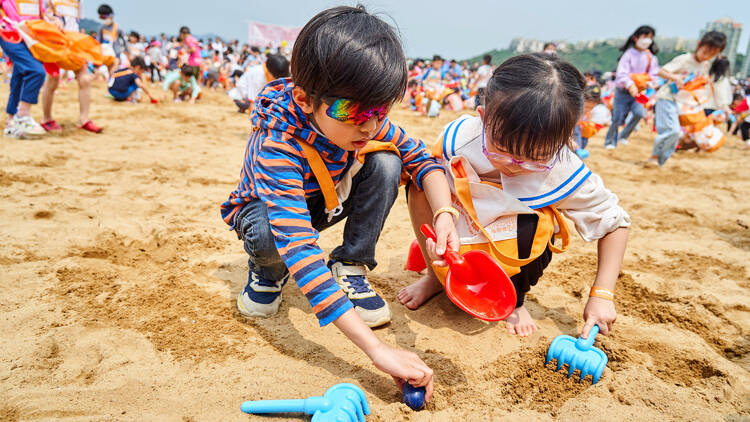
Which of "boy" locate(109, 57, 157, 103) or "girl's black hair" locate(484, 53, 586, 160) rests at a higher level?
"girl's black hair" locate(484, 53, 586, 160)

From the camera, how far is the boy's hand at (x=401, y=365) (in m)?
1.10

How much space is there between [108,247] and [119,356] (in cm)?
85

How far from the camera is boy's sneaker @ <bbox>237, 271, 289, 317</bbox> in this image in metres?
1.59

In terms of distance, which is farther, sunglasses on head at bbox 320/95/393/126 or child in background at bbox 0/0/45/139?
child in background at bbox 0/0/45/139

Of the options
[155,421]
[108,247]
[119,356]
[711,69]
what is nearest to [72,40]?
[108,247]

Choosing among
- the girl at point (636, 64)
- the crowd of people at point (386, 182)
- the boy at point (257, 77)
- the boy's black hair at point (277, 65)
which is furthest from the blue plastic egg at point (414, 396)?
the girl at point (636, 64)

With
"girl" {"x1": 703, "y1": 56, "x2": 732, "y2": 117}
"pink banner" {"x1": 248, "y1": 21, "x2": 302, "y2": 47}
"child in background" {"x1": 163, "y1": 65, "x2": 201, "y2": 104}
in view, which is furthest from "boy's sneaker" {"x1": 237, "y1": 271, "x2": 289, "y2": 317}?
"pink banner" {"x1": 248, "y1": 21, "x2": 302, "y2": 47}

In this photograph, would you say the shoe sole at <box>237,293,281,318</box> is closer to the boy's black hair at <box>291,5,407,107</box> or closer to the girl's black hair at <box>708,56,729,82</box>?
the boy's black hair at <box>291,5,407,107</box>

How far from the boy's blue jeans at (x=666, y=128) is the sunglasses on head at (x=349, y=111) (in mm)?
4675

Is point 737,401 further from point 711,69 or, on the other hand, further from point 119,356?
point 711,69

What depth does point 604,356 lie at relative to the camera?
4.41ft

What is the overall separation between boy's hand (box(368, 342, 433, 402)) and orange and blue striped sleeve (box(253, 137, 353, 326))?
0.14 m

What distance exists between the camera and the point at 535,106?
4.08 ft

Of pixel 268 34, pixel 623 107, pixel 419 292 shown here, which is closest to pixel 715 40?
pixel 623 107
